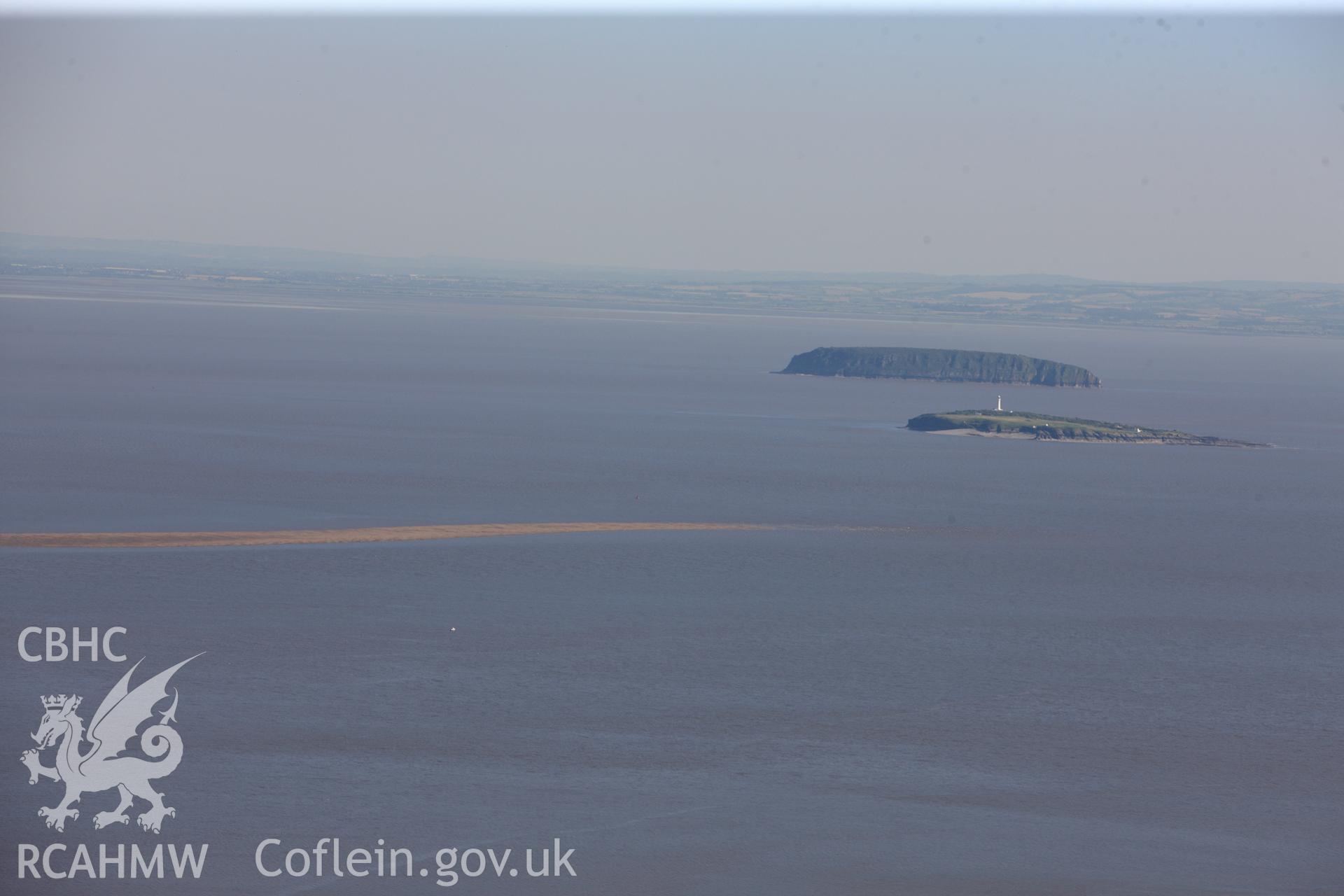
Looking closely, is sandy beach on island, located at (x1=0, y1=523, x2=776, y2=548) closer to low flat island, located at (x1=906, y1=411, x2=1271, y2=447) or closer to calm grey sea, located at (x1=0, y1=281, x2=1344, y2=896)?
calm grey sea, located at (x1=0, y1=281, x2=1344, y2=896)

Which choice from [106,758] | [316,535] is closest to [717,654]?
[106,758]

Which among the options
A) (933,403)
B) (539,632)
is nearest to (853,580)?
(539,632)

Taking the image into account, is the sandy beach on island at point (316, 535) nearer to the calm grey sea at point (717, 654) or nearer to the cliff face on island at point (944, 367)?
the calm grey sea at point (717, 654)

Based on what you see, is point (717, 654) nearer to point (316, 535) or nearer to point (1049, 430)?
point (316, 535)

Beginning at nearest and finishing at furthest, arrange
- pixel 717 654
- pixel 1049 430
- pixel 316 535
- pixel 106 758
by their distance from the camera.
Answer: pixel 106 758 → pixel 717 654 → pixel 316 535 → pixel 1049 430

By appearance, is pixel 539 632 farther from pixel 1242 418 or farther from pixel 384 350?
pixel 384 350
